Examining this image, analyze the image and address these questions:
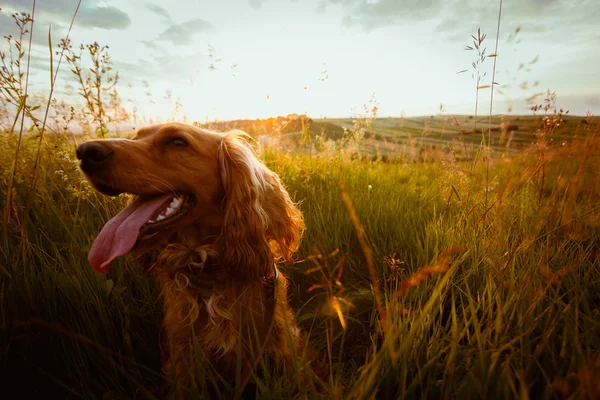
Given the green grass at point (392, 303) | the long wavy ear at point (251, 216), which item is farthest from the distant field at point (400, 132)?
the long wavy ear at point (251, 216)

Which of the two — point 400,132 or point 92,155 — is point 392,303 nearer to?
point 92,155

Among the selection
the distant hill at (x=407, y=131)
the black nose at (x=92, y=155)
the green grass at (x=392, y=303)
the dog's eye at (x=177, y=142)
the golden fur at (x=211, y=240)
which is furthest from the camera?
the distant hill at (x=407, y=131)

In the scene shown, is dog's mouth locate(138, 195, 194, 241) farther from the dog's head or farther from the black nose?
the black nose

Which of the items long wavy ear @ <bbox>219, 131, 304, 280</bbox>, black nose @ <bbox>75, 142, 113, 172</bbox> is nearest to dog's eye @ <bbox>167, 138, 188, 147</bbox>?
long wavy ear @ <bbox>219, 131, 304, 280</bbox>

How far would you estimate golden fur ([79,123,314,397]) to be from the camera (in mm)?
1518

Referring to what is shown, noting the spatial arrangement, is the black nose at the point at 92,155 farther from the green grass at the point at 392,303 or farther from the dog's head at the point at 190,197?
the green grass at the point at 392,303

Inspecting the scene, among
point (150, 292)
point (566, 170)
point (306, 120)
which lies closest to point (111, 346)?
point (150, 292)

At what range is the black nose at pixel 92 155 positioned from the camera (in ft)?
4.61

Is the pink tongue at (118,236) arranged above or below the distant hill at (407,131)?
below

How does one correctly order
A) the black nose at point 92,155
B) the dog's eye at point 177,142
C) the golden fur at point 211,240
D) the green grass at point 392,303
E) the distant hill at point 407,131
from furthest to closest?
the distant hill at point 407,131, the dog's eye at point 177,142, the golden fur at point 211,240, the black nose at point 92,155, the green grass at point 392,303

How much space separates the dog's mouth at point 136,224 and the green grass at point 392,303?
0.25m

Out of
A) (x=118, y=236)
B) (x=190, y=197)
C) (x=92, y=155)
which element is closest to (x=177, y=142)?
(x=190, y=197)

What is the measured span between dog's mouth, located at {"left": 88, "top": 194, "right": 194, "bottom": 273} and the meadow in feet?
0.81

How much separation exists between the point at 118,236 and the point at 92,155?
0.41 metres
